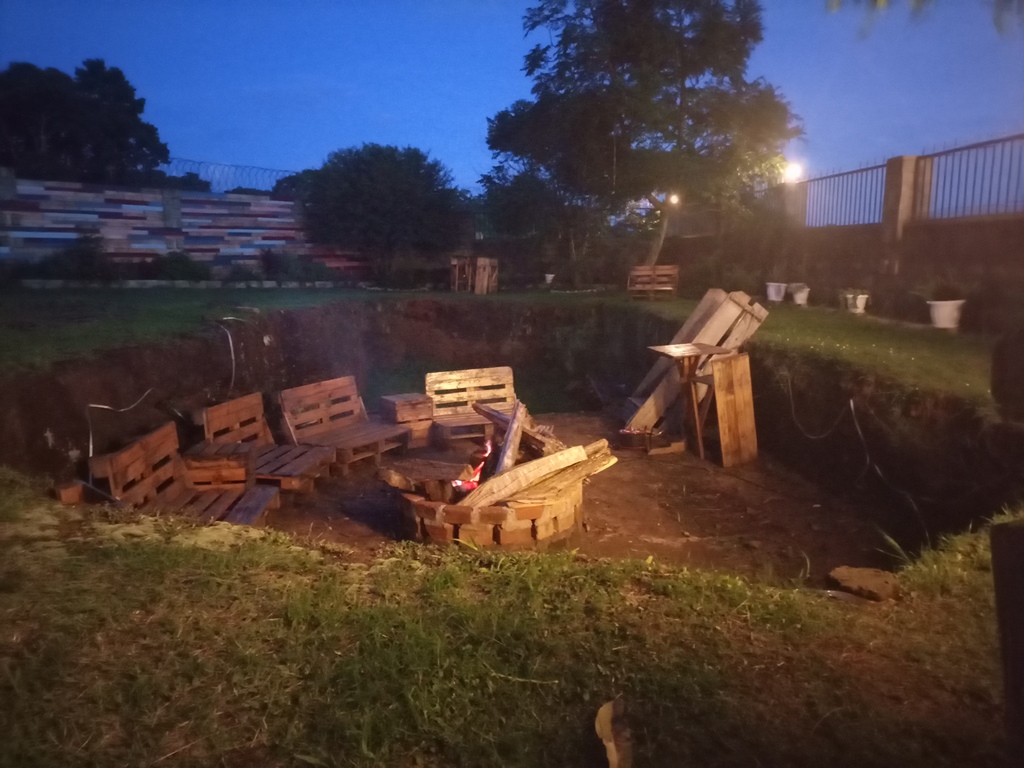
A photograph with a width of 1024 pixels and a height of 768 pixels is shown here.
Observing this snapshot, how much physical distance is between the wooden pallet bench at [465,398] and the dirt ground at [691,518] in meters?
1.21

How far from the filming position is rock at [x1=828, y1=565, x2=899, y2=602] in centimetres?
378

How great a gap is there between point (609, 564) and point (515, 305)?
35.8ft

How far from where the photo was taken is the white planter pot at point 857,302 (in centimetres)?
1152

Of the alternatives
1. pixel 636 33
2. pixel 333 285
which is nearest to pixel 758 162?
pixel 636 33

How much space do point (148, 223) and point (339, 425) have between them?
895cm

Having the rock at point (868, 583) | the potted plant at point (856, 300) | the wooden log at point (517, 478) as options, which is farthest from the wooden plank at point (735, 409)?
the potted plant at point (856, 300)

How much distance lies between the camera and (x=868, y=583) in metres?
3.85

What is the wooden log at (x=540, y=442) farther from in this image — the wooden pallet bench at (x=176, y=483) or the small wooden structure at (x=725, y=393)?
the wooden pallet bench at (x=176, y=483)

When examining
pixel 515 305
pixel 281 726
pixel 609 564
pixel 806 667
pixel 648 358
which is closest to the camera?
pixel 281 726

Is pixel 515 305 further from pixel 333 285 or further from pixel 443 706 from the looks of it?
pixel 443 706

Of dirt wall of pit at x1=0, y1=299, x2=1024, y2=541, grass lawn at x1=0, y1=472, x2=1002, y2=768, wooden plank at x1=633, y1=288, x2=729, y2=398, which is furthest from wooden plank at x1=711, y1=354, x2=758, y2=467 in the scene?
grass lawn at x1=0, y1=472, x2=1002, y2=768

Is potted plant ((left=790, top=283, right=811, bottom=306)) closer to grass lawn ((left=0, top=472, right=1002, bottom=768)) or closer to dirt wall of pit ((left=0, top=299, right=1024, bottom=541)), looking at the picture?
dirt wall of pit ((left=0, top=299, right=1024, bottom=541))

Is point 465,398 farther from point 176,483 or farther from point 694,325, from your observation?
point 176,483

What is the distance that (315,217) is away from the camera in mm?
18219
